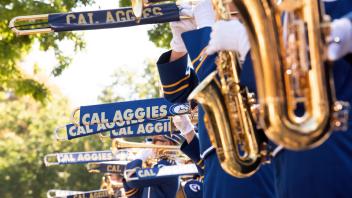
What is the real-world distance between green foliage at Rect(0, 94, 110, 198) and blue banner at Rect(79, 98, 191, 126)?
13.9m

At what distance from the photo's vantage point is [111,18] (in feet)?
16.0

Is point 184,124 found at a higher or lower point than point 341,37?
lower

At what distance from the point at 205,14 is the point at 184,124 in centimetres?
275

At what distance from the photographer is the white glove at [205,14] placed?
417 cm

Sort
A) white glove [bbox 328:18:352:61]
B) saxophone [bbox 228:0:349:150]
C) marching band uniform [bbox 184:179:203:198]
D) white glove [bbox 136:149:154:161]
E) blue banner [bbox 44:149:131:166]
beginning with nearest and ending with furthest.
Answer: saxophone [bbox 228:0:349:150]
white glove [bbox 328:18:352:61]
marching band uniform [bbox 184:179:203:198]
white glove [bbox 136:149:154:161]
blue banner [bbox 44:149:131:166]

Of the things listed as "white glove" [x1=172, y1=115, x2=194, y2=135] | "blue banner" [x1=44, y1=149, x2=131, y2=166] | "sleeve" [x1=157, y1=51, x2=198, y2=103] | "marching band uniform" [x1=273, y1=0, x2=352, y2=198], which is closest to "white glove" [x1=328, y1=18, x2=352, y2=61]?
"marching band uniform" [x1=273, y1=0, x2=352, y2=198]

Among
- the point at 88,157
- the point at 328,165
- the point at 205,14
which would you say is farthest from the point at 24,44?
the point at 328,165

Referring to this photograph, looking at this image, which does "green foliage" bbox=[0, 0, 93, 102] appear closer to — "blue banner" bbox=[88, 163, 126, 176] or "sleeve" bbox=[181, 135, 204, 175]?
"blue banner" bbox=[88, 163, 126, 176]

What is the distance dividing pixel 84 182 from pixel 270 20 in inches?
820

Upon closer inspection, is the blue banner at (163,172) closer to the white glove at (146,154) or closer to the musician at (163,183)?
the musician at (163,183)

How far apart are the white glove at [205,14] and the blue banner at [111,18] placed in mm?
539

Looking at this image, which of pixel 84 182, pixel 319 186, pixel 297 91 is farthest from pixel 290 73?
pixel 84 182

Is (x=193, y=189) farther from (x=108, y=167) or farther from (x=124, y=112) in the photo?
(x=108, y=167)

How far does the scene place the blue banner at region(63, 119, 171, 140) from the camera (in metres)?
8.04
